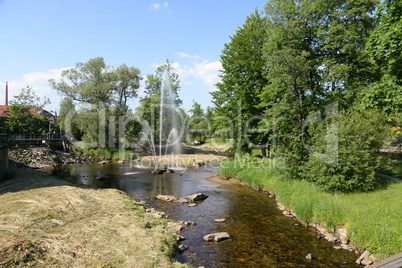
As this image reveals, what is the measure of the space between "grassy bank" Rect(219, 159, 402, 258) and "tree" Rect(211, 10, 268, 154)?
1232 centimetres

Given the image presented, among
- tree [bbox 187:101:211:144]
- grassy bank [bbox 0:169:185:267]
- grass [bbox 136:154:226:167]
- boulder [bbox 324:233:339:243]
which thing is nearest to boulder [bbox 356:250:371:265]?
boulder [bbox 324:233:339:243]

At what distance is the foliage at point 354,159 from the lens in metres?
16.5

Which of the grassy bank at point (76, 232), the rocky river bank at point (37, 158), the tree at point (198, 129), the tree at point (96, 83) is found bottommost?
the grassy bank at point (76, 232)

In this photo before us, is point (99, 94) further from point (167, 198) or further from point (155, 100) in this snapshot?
point (167, 198)

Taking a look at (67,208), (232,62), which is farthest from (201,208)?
(232,62)

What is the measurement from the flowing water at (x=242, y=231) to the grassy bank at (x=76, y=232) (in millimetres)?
2086

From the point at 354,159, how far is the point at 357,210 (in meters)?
4.42

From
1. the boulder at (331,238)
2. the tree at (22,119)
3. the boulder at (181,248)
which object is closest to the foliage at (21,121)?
the tree at (22,119)

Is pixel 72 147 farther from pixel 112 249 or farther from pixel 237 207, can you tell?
pixel 112 249

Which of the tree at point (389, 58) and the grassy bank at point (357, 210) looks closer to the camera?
the grassy bank at point (357, 210)

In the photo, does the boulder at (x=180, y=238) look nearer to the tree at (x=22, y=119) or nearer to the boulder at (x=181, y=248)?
the boulder at (x=181, y=248)

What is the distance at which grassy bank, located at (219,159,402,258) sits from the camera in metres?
10.8

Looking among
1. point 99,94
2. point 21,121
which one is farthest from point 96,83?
point 21,121

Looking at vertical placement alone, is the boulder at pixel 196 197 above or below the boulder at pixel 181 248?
above
